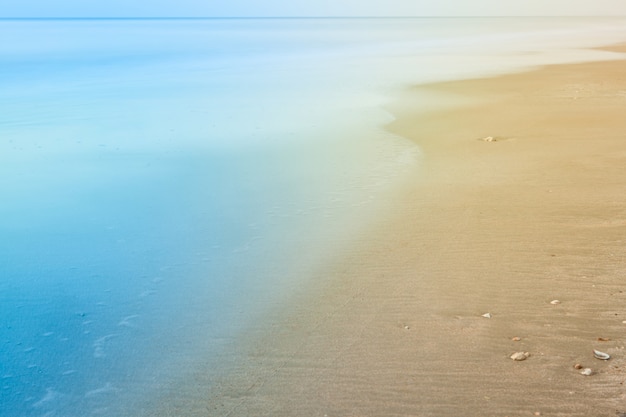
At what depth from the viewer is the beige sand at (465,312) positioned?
4.00 m

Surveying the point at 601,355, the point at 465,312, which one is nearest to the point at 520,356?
the point at 601,355

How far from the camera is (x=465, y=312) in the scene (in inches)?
198

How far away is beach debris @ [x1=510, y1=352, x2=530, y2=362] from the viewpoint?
432 cm

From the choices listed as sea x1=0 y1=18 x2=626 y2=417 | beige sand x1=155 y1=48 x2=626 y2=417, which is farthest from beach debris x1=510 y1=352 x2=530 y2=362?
sea x1=0 y1=18 x2=626 y2=417

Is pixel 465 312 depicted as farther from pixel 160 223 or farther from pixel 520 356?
pixel 160 223

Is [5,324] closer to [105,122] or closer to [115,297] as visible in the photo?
[115,297]

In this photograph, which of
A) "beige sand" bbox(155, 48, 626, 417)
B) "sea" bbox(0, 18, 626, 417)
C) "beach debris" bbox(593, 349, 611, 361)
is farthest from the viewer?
"sea" bbox(0, 18, 626, 417)

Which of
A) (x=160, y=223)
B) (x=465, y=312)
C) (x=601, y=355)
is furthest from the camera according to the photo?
(x=160, y=223)

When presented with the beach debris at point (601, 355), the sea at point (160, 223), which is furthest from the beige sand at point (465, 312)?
the sea at point (160, 223)

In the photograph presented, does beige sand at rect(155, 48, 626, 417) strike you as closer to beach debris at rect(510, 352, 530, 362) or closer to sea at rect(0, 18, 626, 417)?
beach debris at rect(510, 352, 530, 362)

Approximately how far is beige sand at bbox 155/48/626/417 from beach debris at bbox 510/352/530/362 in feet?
0.17

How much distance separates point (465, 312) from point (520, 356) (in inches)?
28.8

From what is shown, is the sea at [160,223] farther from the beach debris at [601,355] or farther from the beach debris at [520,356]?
the beach debris at [601,355]

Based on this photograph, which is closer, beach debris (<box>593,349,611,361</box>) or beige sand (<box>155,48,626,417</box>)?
beige sand (<box>155,48,626,417</box>)
